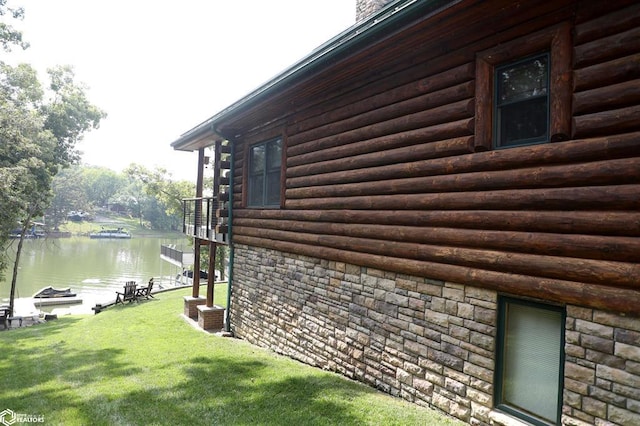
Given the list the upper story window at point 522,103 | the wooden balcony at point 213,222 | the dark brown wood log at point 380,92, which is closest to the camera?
the upper story window at point 522,103

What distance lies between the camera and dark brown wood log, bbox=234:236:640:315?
3.85 meters

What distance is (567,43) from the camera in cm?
435

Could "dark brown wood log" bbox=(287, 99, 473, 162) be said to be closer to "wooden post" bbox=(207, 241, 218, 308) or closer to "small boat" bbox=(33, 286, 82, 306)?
"wooden post" bbox=(207, 241, 218, 308)

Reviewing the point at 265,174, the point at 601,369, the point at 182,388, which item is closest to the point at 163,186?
the point at 265,174

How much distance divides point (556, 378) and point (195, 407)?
15.1 feet

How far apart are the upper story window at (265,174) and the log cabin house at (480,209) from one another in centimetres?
155

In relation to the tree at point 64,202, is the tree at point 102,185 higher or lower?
higher

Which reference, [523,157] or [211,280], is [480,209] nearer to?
[523,157]

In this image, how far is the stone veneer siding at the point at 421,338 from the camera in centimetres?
392

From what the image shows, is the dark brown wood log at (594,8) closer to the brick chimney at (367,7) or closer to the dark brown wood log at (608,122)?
the dark brown wood log at (608,122)

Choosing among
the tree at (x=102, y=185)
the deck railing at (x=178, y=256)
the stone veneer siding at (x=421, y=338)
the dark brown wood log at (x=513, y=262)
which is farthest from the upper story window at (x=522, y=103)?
the tree at (x=102, y=185)

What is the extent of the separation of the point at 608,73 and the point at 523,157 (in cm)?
107

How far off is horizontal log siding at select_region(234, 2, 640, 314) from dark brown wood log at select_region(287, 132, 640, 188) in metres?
0.01

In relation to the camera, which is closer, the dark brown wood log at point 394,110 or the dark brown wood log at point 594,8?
the dark brown wood log at point 594,8
